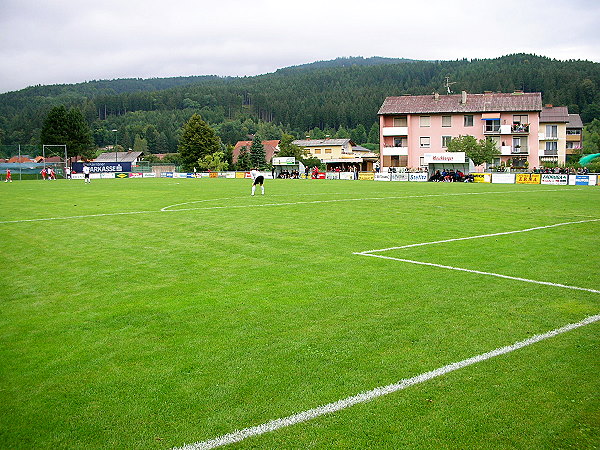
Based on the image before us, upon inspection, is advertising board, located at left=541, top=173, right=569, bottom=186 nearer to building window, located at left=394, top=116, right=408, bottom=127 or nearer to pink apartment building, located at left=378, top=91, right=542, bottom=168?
pink apartment building, located at left=378, top=91, right=542, bottom=168

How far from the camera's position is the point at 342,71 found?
649 feet

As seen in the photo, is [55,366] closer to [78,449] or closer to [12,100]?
[78,449]

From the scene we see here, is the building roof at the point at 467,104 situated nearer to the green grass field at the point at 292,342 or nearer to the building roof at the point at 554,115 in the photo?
the building roof at the point at 554,115

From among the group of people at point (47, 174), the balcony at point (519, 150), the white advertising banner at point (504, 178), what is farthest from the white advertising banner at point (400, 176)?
the group of people at point (47, 174)

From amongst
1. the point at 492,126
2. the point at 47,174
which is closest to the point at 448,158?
the point at 492,126

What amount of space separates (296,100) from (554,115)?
9686 cm

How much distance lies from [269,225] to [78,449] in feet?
43.4

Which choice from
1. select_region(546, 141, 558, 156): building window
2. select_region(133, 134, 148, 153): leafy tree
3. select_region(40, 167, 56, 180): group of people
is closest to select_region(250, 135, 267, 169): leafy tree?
select_region(40, 167, 56, 180): group of people

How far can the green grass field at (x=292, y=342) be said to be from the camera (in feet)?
14.8

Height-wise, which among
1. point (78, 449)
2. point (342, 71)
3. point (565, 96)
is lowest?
point (78, 449)

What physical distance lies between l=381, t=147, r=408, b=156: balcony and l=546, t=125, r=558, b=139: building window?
27.2m

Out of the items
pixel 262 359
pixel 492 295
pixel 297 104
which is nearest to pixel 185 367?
pixel 262 359

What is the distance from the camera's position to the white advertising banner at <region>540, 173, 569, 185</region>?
51.0 metres

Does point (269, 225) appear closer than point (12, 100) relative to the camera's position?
Yes
